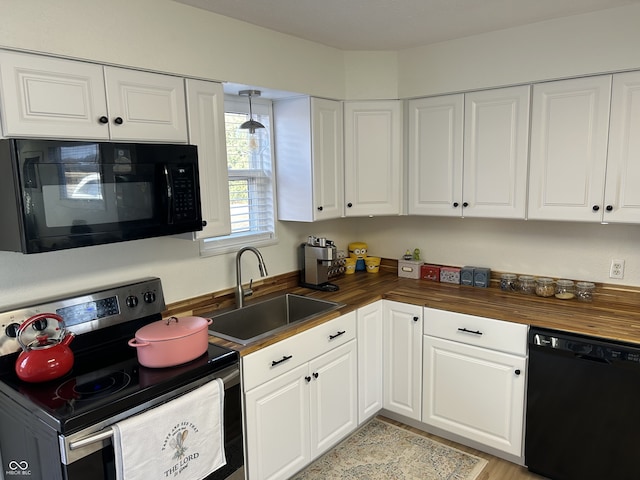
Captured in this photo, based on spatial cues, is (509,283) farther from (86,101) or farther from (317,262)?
(86,101)

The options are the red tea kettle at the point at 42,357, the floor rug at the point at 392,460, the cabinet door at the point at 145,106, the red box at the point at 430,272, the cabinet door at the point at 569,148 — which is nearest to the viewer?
the red tea kettle at the point at 42,357

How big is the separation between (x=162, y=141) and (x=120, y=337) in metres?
0.90

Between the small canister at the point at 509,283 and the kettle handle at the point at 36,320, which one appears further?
the small canister at the point at 509,283

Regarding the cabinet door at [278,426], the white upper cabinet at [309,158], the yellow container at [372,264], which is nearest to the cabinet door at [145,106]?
the white upper cabinet at [309,158]

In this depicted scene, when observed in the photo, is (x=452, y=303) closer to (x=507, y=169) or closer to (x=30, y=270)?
(x=507, y=169)

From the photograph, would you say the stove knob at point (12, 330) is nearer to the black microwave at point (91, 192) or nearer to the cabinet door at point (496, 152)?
the black microwave at point (91, 192)

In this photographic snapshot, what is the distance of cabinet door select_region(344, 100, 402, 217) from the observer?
2953 mm

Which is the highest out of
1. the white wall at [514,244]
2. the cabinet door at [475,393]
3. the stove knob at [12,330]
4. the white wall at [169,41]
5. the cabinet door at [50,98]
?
the white wall at [169,41]

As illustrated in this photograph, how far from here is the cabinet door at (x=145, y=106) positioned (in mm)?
1802

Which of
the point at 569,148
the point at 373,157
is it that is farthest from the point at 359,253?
the point at 569,148

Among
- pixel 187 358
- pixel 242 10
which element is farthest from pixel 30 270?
pixel 242 10

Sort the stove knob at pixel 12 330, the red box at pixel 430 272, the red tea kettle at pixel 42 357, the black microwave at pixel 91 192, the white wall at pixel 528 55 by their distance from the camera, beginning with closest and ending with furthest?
the black microwave at pixel 91 192 → the red tea kettle at pixel 42 357 → the stove knob at pixel 12 330 → the white wall at pixel 528 55 → the red box at pixel 430 272

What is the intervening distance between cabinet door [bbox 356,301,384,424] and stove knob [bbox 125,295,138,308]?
120cm

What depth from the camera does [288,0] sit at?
2037 mm
